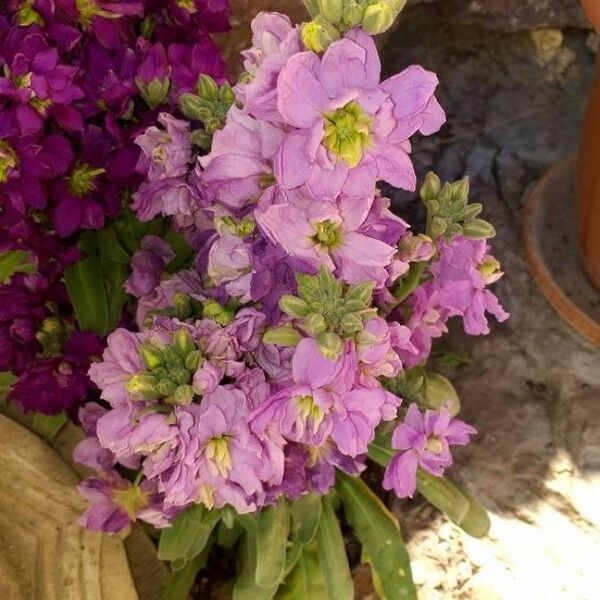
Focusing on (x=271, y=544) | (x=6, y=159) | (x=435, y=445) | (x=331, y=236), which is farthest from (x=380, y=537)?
(x=6, y=159)

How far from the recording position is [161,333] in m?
0.71

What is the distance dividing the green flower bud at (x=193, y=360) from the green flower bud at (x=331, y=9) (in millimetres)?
281

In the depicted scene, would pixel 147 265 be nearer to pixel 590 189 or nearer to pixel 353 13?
pixel 353 13

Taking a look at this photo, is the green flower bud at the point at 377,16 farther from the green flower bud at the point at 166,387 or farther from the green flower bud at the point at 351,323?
the green flower bud at the point at 166,387

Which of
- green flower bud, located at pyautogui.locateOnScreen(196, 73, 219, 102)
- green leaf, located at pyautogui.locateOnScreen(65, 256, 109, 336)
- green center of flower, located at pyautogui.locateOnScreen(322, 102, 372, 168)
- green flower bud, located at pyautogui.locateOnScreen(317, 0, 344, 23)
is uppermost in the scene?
green flower bud, located at pyautogui.locateOnScreen(317, 0, 344, 23)

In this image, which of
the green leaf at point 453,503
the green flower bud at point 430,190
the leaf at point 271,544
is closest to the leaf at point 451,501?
the green leaf at point 453,503

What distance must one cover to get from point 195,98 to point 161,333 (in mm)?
201

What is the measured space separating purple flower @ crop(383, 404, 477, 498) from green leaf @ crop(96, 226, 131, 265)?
367mm

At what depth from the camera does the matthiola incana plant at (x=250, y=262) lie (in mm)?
606

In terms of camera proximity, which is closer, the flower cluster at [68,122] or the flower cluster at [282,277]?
the flower cluster at [282,277]

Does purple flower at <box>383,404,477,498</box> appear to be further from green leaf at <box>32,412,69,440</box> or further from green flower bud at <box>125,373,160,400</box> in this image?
green leaf at <box>32,412,69,440</box>

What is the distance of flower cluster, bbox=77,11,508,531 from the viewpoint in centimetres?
60

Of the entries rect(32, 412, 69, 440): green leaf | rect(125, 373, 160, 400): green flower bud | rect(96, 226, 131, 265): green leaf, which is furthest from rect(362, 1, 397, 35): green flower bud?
rect(32, 412, 69, 440): green leaf

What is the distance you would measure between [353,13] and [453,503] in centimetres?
66
